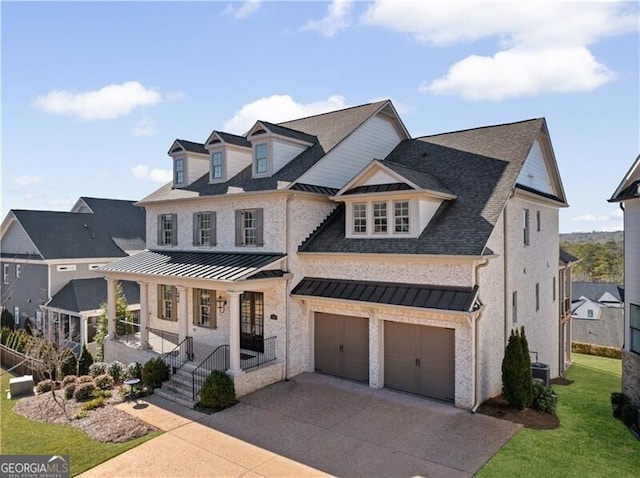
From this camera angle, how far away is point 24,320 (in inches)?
1134

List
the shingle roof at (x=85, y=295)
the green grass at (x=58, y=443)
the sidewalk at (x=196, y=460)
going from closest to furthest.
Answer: the sidewalk at (x=196, y=460) < the green grass at (x=58, y=443) < the shingle roof at (x=85, y=295)

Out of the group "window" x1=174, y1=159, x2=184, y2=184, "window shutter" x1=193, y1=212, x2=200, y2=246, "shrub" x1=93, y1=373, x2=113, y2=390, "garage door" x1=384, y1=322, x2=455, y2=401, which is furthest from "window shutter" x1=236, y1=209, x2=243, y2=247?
"shrub" x1=93, y1=373, x2=113, y2=390

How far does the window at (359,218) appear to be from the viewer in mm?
15969

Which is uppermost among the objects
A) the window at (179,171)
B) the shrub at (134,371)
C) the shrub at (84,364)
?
the window at (179,171)

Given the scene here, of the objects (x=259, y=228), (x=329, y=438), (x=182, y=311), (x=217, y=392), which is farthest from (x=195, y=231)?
(x=329, y=438)

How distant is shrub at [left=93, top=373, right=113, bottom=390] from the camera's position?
16.1m

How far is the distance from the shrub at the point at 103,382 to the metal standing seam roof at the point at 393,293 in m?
7.72

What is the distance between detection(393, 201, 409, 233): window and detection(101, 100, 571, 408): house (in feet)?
0.12

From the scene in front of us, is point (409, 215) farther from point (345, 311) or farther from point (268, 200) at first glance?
point (268, 200)

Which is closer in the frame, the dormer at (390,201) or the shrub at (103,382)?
the dormer at (390,201)

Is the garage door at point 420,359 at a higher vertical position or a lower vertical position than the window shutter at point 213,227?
lower

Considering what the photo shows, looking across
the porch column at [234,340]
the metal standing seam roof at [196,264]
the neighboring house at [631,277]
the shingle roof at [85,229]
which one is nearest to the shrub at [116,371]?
the metal standing seam roof at [196,264]

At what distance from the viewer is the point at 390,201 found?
1515 cm

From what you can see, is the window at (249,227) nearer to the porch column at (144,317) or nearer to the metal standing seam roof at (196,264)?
the metal standing seam roof at (196,264)
